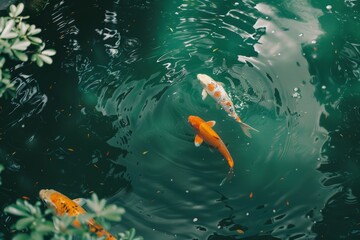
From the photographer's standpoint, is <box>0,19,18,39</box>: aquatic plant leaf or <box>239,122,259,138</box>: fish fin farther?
<box>239,122,259,138</box>: fish fin

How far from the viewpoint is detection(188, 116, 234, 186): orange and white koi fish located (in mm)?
4125

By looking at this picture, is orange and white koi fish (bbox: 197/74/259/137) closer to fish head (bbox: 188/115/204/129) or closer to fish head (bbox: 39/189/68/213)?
fish head (bbox: 188/115/204/129)

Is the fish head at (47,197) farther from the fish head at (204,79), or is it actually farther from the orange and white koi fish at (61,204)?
the fish head at (204,79)

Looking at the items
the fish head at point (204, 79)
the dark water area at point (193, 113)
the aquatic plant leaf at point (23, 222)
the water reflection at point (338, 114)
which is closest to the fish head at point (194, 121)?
the dark water area at point (193, 113)

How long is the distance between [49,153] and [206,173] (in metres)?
1.64

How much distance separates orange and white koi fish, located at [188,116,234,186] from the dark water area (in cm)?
14

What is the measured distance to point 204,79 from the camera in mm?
4551

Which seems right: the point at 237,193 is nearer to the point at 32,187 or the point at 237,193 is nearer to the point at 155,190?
the point at 155,190

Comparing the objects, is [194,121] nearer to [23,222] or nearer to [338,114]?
[338,114]

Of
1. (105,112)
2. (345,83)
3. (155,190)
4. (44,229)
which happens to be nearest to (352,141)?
(345,83)

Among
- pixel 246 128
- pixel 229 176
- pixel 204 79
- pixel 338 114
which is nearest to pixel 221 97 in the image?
pixel 204 79

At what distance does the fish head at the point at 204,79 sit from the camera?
4.50 metres

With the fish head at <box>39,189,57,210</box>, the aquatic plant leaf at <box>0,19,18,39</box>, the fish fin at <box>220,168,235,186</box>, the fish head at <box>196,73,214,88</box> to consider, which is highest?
the aquatic plant leaf at <box>0,19,18,39</box>

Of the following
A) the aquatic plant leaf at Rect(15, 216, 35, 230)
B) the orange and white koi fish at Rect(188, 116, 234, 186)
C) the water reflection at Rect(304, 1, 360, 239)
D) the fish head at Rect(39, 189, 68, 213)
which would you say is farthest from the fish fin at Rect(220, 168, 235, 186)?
the aquatic plant leaf at Rect(15, 216, 35, 230)
